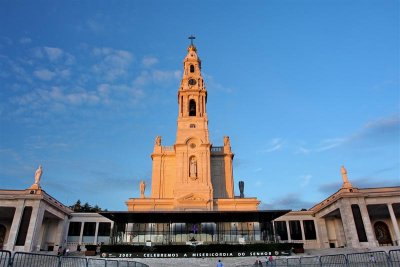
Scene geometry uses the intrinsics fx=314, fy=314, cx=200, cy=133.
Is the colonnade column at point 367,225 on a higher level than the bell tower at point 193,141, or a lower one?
lower

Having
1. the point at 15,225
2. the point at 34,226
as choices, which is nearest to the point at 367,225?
the point at 34,226

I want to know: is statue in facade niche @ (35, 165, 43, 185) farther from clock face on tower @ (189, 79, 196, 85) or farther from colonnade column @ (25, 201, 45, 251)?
clock face on tower @ (189, 79, 196, 85)

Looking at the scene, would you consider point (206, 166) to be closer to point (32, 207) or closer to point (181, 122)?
point (181, 122)

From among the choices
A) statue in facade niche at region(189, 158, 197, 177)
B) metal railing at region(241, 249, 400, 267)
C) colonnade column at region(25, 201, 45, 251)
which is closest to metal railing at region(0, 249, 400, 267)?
metal railing at region(241, 249, 400, 267)

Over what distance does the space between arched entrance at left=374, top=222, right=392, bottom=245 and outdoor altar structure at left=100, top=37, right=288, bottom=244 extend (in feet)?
60.3

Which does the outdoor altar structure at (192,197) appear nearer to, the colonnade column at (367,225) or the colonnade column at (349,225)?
the colonnade column at (349,225)

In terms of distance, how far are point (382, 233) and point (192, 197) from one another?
29.1 meters

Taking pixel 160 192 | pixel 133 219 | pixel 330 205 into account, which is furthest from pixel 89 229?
pixel 330 205

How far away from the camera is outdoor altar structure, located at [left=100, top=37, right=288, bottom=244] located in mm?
38938

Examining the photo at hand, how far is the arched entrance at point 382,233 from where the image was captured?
151ft

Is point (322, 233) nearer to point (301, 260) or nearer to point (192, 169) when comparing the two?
point (192, 169)

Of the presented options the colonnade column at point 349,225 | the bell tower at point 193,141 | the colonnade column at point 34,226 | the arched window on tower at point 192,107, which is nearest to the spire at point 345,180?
the colonnade column at point 349,225

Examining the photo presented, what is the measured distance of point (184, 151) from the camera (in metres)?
52.7

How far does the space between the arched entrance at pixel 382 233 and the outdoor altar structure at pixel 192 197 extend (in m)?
18.4
